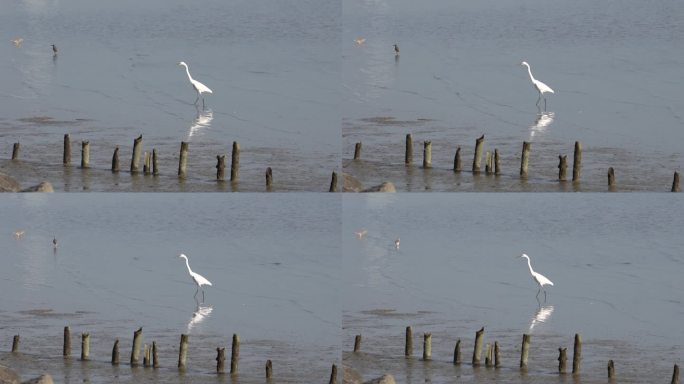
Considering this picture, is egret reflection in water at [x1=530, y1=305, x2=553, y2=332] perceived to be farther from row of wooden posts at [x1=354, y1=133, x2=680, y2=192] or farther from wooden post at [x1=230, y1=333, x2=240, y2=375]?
wooden post at [x1=230, y1=333, x2=240, y2=375]

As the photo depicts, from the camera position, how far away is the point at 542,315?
1271 inches

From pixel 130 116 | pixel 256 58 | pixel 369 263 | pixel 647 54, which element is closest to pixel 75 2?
pixel 256 58

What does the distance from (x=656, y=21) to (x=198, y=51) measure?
1938 centimetres

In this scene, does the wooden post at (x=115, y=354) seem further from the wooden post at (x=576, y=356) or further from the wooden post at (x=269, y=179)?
the wooden post at (x=576, y=356)

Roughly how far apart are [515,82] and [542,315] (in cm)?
1341

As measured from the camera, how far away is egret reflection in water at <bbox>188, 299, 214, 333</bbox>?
102 feet

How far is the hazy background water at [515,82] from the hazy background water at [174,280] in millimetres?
3291

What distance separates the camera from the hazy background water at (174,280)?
27750 mm

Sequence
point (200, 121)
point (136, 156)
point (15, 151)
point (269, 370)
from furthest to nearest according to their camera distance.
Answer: point (200, 121), point (15, 151), point (136, 156), point (269, 370)

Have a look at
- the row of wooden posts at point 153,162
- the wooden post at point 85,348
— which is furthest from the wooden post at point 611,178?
the wooden post at point 85,348

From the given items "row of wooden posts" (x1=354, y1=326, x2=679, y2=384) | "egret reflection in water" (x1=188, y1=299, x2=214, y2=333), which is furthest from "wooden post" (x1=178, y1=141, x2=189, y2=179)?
"row of wooden posts" (x1=354, y1=326, x2=679, y2=384)

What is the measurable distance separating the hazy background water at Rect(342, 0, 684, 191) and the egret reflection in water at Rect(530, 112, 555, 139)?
0.14 ft

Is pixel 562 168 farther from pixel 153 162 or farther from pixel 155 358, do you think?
pixel 155 358

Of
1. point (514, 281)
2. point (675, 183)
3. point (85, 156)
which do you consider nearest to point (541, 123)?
point (514, 281)
